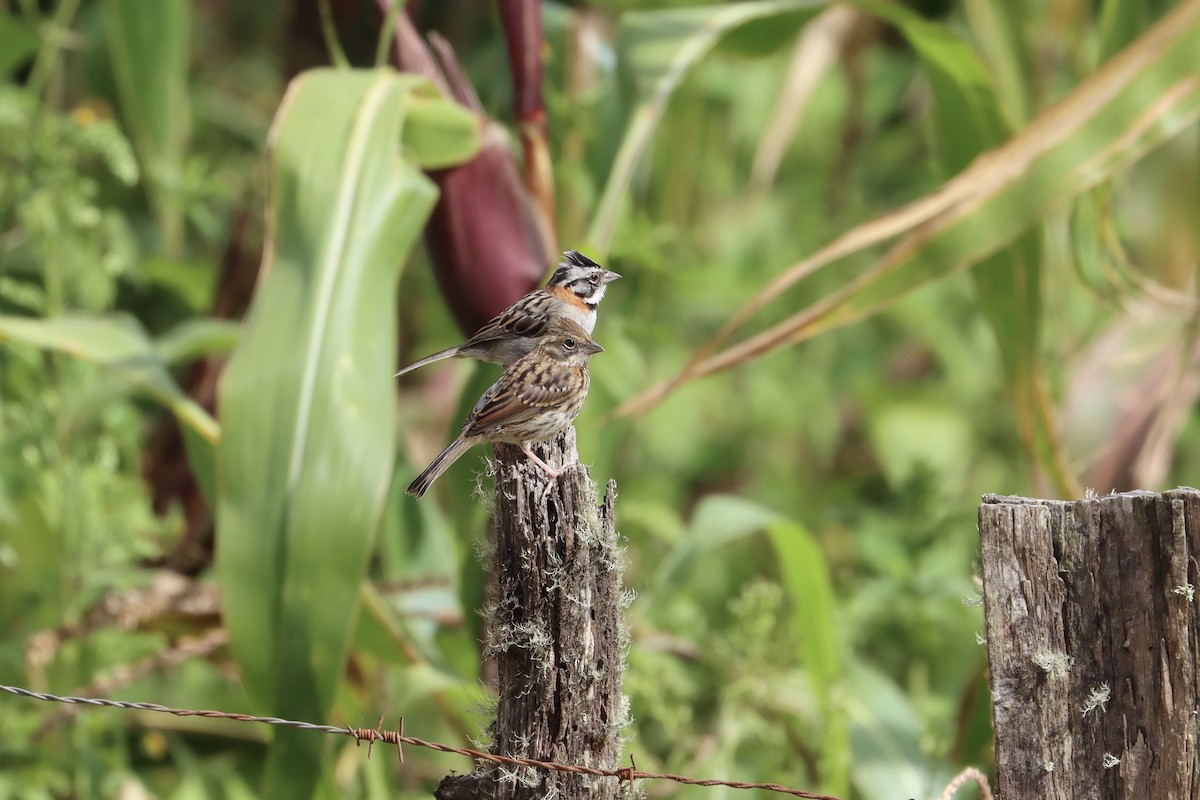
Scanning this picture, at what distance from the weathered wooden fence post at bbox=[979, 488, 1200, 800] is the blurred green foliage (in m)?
0.23

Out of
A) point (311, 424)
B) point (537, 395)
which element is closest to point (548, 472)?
point (537, 395)

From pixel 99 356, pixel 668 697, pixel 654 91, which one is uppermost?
pixel 654 91

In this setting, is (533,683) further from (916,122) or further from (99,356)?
(916,122)

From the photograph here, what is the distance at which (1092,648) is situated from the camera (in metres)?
1.67

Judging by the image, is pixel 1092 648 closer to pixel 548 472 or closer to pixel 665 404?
pixel 548 472

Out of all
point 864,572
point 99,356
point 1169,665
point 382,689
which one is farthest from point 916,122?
point 1169,665

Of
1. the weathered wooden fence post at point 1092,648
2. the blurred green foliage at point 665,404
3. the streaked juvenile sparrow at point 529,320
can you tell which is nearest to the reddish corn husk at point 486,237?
the blurred green foliage at point 665,404

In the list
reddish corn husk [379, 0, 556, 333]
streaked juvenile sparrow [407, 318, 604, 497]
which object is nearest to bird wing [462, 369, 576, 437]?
streaked juvenile sparrow [407, 318, 604, 497]

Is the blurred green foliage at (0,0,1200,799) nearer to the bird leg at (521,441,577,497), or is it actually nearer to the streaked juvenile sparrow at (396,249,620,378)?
the bird leg at (521,441,577,497)

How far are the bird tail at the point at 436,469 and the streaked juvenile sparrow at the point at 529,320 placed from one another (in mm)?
116

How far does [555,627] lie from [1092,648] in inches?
27.3

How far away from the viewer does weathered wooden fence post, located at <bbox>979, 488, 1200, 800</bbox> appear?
5.38ft

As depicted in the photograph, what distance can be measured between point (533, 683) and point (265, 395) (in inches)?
44.8

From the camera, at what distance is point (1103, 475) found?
4.38m
